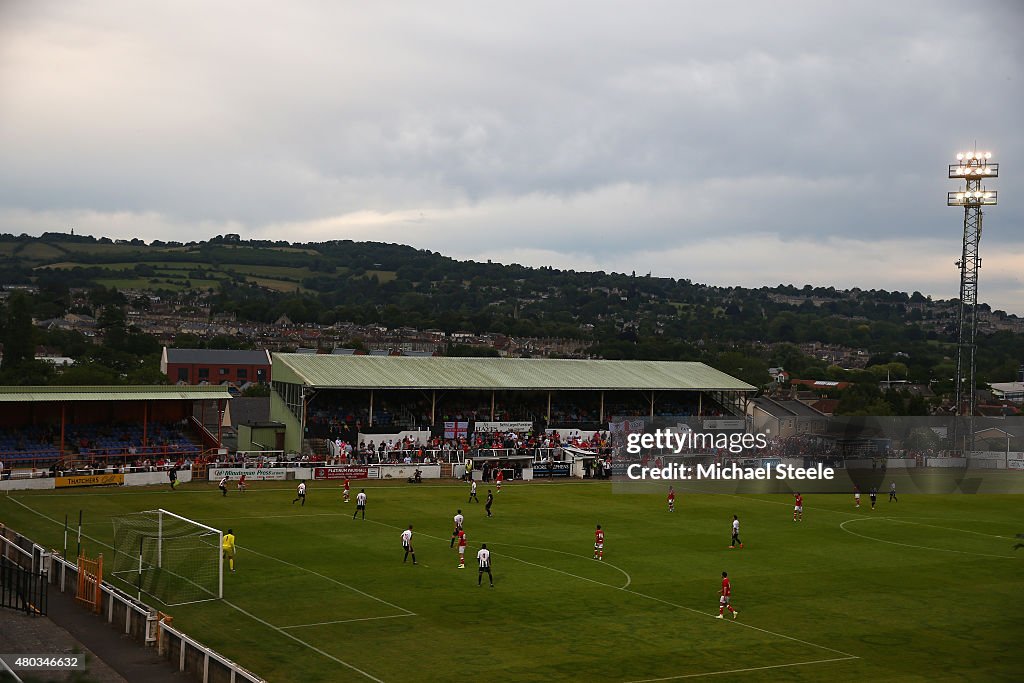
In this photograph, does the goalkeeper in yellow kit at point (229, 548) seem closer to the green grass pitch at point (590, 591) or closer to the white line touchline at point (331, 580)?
the green grass pitch at point (590, 591)

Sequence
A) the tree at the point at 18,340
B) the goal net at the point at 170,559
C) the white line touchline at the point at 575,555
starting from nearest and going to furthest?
1. the goal net at the point at 170,559
2. the white line touchline at the point at 575,555
3. the tree at the point at 18,340

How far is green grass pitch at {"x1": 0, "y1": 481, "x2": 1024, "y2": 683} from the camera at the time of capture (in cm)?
2666

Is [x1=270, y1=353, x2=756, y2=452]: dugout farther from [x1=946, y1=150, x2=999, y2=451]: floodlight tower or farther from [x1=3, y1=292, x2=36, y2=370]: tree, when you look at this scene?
[x1=3, y1=292, x2=36, y2=370]: tree

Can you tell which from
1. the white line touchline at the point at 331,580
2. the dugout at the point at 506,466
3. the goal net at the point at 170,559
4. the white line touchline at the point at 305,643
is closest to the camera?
the white line touchline at the point at 305,643

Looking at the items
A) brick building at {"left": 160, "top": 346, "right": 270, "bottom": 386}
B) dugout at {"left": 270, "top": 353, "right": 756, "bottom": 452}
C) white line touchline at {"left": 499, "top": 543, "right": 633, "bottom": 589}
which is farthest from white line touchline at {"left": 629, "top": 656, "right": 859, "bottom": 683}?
brick building at {"left": 160, "top": 346, "right": 270, "bottom": 386}

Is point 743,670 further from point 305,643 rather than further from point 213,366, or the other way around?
point 213,366

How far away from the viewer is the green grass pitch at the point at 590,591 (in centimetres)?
2666

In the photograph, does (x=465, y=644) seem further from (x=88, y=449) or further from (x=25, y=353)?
(x=25, y=353)

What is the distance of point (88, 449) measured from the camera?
6506 cm

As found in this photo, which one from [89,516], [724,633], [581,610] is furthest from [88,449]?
[724,633]

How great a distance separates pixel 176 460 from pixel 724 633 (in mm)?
45224

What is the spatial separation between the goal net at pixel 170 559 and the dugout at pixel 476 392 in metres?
34.8

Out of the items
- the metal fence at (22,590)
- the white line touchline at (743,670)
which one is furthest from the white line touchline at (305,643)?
the white line touchline at (743,670)

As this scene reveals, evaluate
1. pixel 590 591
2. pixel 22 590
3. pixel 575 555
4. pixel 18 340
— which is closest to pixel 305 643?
pixel 22 590
